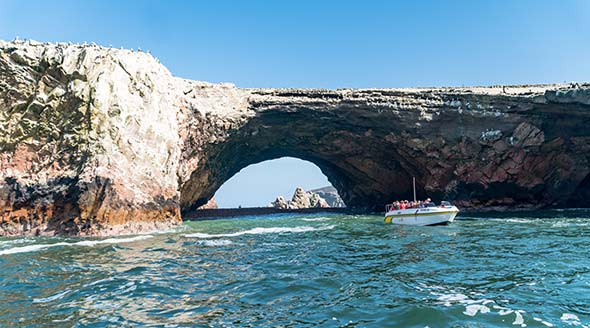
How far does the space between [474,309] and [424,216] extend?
77.7ft

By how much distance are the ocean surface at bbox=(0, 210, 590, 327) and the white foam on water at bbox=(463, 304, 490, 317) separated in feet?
0.07

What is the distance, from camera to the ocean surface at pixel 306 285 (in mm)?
8430

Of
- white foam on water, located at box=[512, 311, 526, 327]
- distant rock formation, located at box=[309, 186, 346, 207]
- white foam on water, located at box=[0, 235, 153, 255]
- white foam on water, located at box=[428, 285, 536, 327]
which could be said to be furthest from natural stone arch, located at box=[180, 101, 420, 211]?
distant rock formation, located at box=[309, 186, 346, 207]

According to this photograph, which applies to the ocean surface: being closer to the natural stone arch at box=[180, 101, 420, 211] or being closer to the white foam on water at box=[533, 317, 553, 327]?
the white foam on water at box=[533, 317, 553, 327]

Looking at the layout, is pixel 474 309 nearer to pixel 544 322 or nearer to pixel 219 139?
pixel 544 322

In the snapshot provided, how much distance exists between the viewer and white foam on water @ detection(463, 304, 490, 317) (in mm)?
8422

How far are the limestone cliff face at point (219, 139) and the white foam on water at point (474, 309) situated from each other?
23.0 meters

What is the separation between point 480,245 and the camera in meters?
17.8

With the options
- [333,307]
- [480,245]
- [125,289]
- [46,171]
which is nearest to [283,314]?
[333,307]

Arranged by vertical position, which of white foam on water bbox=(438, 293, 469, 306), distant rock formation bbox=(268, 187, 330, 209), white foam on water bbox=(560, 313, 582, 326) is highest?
distant rock formation bbox=(268, 187, 330, 209)

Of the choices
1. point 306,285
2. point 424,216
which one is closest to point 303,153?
point 424,216

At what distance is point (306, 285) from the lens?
11.1m

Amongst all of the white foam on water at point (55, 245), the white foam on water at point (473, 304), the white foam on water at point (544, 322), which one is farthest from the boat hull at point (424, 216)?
the white foam on water at point (544, 322)

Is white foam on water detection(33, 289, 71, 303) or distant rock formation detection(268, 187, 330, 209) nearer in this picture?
white foam on water detection(33, 289, 71, 303)
